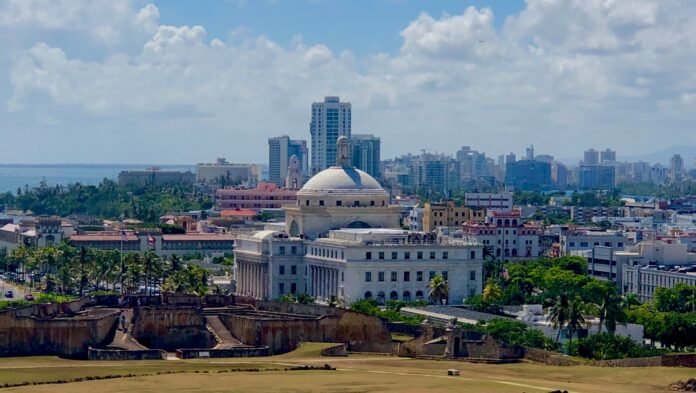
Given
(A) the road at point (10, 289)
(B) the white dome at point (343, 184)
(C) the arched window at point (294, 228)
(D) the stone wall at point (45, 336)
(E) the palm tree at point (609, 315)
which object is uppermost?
(B) the white dome at point (343, 184)

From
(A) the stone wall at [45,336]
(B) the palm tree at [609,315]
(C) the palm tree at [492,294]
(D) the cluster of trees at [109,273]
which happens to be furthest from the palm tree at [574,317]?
(D) the cluster of trees at [109,273]

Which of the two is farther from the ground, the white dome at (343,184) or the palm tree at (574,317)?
the white dome at (343,184)

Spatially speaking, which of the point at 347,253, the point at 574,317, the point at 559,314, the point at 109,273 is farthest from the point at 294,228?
the point at 574,317

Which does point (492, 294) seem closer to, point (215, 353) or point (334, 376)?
point (215, 353)

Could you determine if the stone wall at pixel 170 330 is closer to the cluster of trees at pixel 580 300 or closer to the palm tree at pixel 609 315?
the cluster of trees at pixel 580 300

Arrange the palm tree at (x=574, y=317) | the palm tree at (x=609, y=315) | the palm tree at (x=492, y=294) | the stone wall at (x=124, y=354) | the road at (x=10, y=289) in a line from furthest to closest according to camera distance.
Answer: the road at (x=10, y=289) → the palm tree at (x=492, y=294) → the palm tree at (x=609, y=315) → the palm tree at (x=574, y=317) → the stone wall at (x=124, y=354)

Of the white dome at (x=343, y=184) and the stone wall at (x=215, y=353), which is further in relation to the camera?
the white dome at (x=343, y=184)
